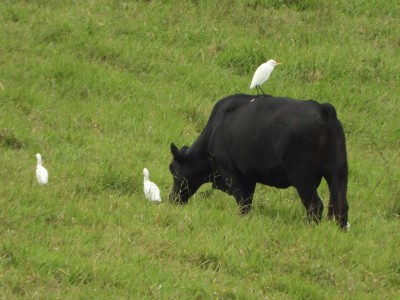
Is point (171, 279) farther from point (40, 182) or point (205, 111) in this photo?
point (205, 111)

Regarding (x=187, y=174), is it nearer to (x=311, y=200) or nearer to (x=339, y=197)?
(x=311, y=200)

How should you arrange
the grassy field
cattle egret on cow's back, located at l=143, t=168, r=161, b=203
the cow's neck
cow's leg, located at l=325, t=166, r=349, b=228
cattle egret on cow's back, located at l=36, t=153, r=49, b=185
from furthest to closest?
the cow's neck → cattle egret on cow's back, located at l=143, t=168, r=161, b=203 → cattle egret on cow's back, located at l=36, t=153, r=49, b=185 → cow's leg, located at l=325, t=166, r=349, b=228 → the grassy field

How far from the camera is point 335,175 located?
9.77m

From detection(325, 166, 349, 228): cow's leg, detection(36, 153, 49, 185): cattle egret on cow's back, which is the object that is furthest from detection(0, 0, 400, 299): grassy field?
detection(325, 166, 349, 228): cow's leg

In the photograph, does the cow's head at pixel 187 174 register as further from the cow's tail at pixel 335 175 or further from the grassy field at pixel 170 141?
the cow's tail at pixel 335 175

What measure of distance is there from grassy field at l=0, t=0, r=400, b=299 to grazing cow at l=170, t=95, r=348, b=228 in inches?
11.4

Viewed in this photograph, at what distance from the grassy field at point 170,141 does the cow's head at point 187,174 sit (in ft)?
0.47

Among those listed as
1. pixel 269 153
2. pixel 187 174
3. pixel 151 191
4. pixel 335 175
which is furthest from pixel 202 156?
pixel 335 175

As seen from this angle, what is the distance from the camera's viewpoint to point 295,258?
29.6 feet

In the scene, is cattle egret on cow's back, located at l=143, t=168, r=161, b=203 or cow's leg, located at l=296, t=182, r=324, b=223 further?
cattle egret on cow's back, located at l=143, t=168, r=161, b=203

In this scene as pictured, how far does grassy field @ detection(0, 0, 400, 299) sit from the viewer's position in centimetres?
847

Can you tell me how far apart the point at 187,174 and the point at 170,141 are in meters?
2.05

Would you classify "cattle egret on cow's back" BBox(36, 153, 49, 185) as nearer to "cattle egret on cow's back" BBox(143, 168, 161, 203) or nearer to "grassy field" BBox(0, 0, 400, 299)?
"grassy field" BBox(0, 0, 400, 299)

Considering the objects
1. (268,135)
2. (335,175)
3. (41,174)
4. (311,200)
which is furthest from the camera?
(41,174)
